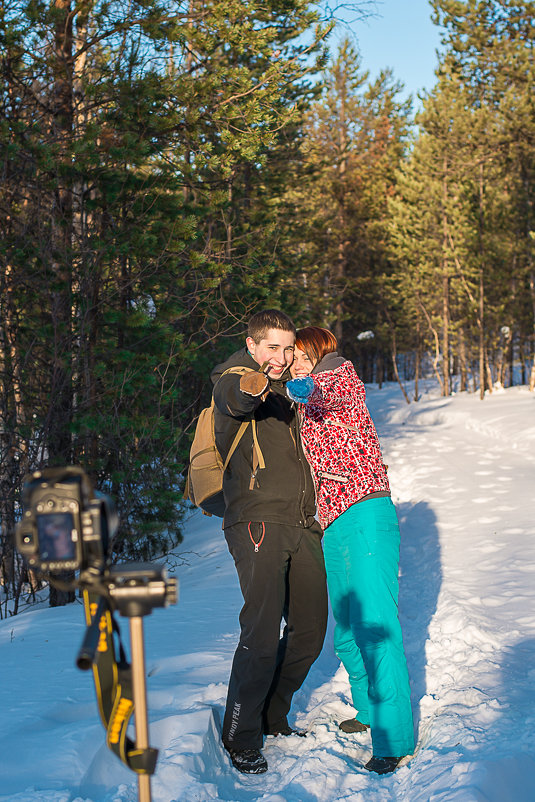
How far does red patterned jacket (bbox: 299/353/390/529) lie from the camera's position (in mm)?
3494

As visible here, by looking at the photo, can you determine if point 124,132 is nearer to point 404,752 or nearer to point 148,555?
point 148,555

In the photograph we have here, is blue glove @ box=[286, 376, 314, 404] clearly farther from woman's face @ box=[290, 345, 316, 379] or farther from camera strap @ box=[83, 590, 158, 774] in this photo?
camera strap @ box=[83, 590, 158, 774]

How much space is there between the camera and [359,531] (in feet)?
11.3

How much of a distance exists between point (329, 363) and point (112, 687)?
2.10 meters

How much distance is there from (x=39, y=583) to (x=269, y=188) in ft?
44.3

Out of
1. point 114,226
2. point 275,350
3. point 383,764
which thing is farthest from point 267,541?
point 114,226

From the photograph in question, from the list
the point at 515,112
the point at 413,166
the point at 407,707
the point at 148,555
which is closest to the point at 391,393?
the point at 413,166

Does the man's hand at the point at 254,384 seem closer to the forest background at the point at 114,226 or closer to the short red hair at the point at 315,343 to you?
the short red hair at the point at 315,343

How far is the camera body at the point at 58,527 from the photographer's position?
1654 millimetres

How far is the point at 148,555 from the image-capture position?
9.23 m

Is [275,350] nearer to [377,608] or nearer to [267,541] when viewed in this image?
[267,541]

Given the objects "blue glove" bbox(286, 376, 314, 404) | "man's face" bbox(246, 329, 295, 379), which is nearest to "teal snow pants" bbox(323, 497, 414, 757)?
"blue glove" bbox(286, 376, 314, 404)

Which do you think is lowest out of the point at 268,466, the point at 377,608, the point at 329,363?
the point at 377,608

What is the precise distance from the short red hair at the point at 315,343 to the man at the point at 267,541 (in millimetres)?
177
